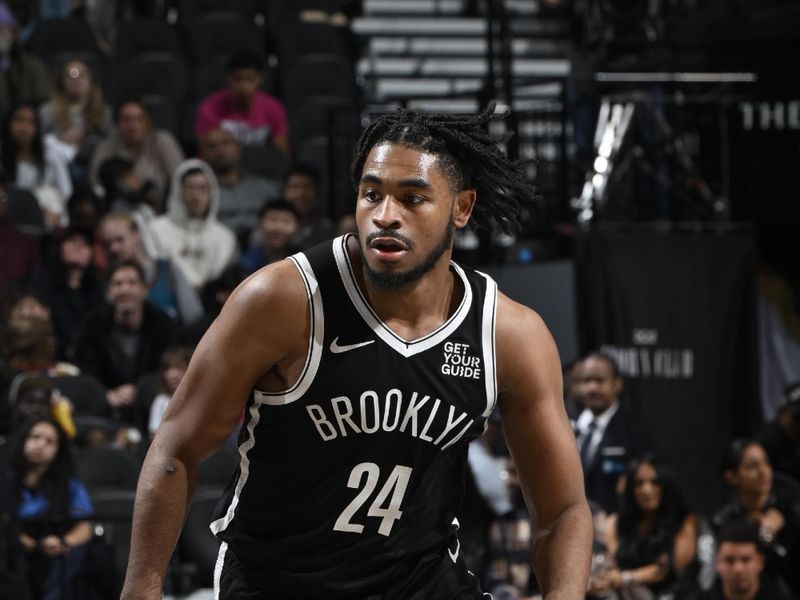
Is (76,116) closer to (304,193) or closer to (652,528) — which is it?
(304,193)

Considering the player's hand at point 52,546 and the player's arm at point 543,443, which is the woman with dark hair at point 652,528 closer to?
the player's hand at point 52,546

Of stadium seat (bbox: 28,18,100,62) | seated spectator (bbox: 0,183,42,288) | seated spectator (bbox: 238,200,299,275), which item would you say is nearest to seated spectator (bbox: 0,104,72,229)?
seated spectator (bbox: 0,183,42,288)

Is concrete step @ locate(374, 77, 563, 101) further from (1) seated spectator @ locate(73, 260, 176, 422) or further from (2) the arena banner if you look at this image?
(1) seated spectator @ locate(73, 260, 176, 422)

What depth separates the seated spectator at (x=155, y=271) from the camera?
1003 cm

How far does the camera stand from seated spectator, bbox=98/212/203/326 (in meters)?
10.0

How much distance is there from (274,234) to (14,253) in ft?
5.35

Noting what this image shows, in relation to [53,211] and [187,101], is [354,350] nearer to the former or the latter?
[53,211]

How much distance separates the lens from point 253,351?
3582 mm

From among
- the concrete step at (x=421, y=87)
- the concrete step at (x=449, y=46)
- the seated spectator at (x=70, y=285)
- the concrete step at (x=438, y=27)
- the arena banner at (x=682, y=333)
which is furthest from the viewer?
the concrete step at (x=438, y=27)

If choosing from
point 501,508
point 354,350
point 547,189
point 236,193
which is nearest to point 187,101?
point 236,193

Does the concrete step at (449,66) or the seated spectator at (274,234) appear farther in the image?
the concrete step at (449,66)

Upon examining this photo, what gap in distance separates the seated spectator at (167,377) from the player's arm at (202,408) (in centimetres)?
510

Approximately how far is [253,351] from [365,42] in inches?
433

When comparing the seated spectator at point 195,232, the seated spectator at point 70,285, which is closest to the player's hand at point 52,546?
the seated spectator at point 70,285
